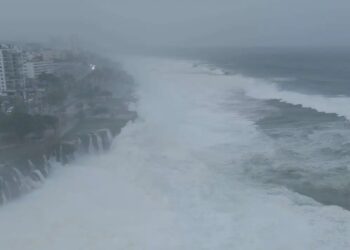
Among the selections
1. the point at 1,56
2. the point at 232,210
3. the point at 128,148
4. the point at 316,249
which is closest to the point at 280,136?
the point at 128,148

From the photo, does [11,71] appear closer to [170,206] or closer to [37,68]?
[37,68]

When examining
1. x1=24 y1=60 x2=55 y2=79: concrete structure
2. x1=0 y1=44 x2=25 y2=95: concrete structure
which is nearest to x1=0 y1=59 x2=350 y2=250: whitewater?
x1=0 y1=44 x2=25 y2=95: concrete structure

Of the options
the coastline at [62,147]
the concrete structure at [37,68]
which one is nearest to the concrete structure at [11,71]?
the concrete structure at [37,68]

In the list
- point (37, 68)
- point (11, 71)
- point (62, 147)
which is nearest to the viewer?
point (62, 147)

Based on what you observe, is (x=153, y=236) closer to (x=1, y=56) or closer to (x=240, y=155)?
(x=240, y=155)

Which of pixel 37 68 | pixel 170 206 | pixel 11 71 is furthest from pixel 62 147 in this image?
pixel 37 68

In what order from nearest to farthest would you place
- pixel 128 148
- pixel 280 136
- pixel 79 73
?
pixel 128 148
pixel 280 136
pixel 79 73
